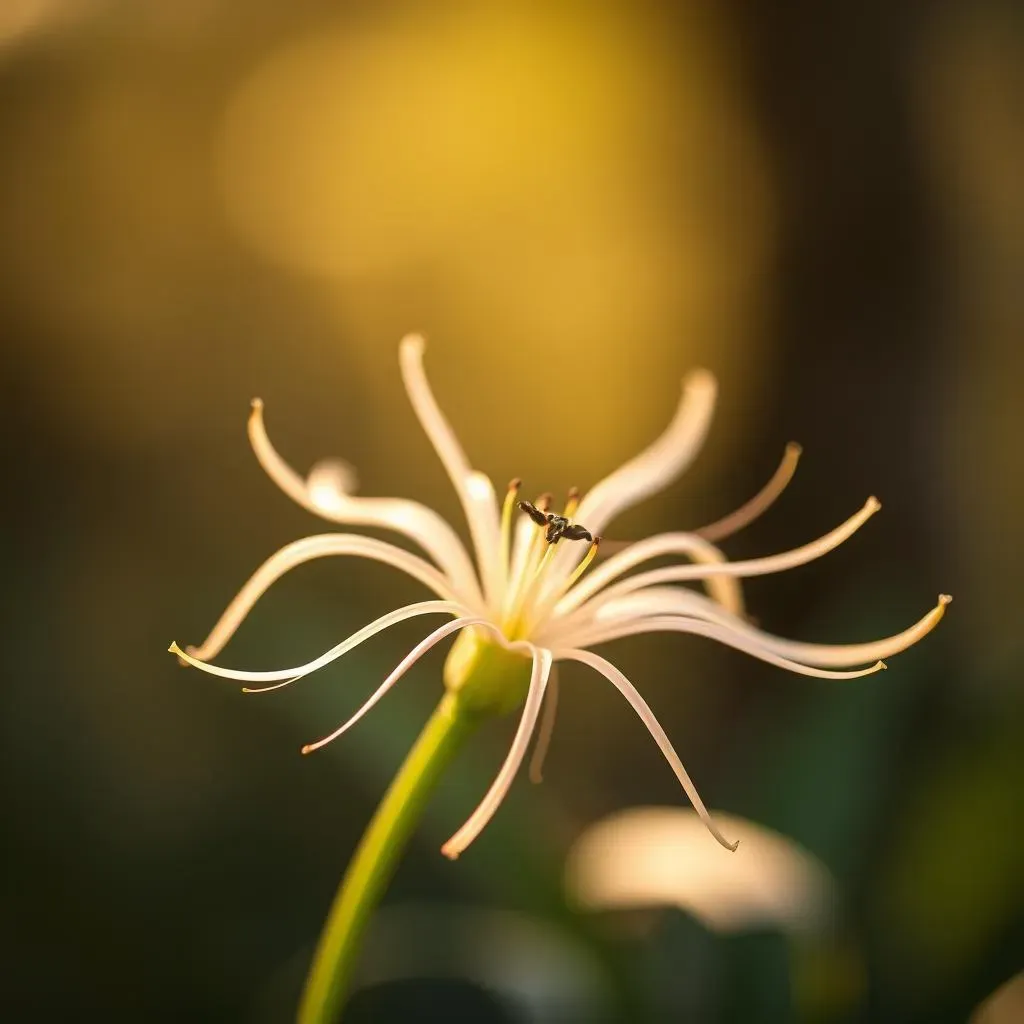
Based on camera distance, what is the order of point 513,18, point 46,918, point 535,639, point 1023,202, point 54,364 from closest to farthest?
1. point 535,639
2. point 46,918
3. point 54,364
4. point 1023,202
5. point 513,18

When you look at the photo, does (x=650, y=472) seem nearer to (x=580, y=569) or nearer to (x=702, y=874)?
(x=580, y=569)

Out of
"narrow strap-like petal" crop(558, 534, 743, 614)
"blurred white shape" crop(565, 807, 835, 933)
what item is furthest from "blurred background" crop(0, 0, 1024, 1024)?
"narrow strap-like petal" crop(558, 534, 743, 614)

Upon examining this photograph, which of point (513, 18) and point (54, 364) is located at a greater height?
point (513, 18)

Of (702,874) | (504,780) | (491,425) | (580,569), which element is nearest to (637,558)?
(580,569)

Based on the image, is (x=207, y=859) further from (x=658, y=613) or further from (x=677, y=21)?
(x=677, y=21)

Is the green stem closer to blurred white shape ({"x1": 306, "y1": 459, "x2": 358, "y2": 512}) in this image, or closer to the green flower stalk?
the green flower stalk

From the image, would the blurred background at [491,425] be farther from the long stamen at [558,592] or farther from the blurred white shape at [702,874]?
the long stamen at [558,592]

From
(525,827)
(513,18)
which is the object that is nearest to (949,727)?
(525,827)

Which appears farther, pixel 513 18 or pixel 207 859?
pixel 513 18
